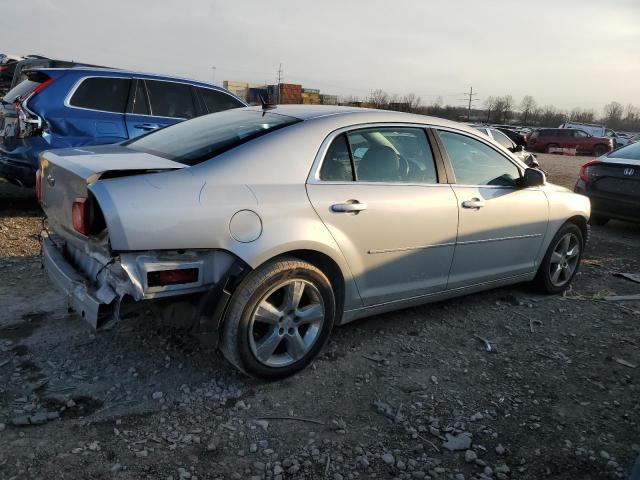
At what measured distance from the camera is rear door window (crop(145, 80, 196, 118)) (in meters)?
7.05

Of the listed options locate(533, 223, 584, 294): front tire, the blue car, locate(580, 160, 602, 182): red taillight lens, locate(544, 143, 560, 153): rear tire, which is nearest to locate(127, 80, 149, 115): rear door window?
the blue car

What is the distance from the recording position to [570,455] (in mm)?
2680

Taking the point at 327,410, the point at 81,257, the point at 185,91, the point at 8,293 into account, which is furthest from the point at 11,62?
the point at 327,410

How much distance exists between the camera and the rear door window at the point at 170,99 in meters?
7.05

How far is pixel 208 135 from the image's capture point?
337 cm

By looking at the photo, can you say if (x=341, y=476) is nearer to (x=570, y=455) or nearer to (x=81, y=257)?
(x=570, y=455)

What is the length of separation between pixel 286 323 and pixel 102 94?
485cm

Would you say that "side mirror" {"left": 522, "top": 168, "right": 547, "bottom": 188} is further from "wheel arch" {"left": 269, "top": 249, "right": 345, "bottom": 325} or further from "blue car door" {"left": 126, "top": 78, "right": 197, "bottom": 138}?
"blue car door" {"left": 126, "top": 78, "right": 197, "bottom": 138}

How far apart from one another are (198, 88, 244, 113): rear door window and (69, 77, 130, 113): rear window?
1.12 m

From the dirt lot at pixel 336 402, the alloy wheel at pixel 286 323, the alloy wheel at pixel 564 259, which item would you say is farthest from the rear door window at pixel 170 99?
the alloy wheel at pixel 564 259

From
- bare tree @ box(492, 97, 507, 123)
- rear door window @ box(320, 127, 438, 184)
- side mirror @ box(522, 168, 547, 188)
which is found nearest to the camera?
rear door window @ box(320, 127, 438, 184)

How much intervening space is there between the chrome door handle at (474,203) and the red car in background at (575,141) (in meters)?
30.4

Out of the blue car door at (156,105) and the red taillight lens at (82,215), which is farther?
the blue car door at (156,105)

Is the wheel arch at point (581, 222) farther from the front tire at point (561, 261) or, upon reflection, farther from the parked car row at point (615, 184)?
the parked car row at point (615, 184)
